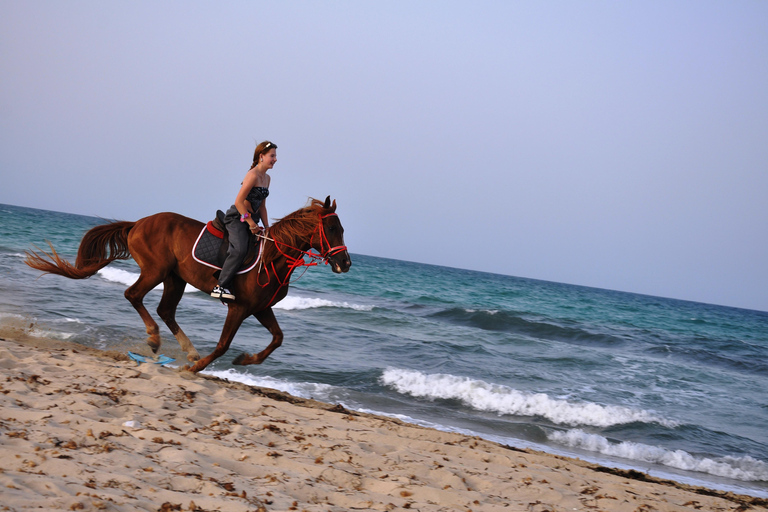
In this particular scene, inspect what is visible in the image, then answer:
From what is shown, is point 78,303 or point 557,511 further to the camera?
point 78,303

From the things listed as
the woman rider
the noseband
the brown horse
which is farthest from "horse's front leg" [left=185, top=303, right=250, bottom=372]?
the noseband

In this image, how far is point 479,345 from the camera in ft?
51.0

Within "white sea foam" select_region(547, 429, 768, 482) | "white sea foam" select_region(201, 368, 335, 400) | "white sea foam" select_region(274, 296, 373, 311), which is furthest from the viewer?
"white sea foam" select_region(274, 296, 373, 311)

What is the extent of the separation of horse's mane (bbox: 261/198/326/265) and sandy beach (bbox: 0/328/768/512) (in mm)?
1599

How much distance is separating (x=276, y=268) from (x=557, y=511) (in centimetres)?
377

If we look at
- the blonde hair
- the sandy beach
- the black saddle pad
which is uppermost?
the blonde hair

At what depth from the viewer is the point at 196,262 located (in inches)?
258

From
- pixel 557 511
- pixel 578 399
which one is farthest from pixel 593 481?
pixel 578 399

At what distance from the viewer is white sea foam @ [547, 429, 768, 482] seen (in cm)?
800

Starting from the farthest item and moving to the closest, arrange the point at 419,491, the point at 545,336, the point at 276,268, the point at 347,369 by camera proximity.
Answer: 1. the point at 545,336
2. the point at 347,369
3. the point at 276,268
4. the point at 419,491

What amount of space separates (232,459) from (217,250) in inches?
116

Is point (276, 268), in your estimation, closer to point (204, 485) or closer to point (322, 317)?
point (204, 485)

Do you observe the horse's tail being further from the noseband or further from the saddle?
the noseband

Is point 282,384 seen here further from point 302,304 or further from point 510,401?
point 302,304
